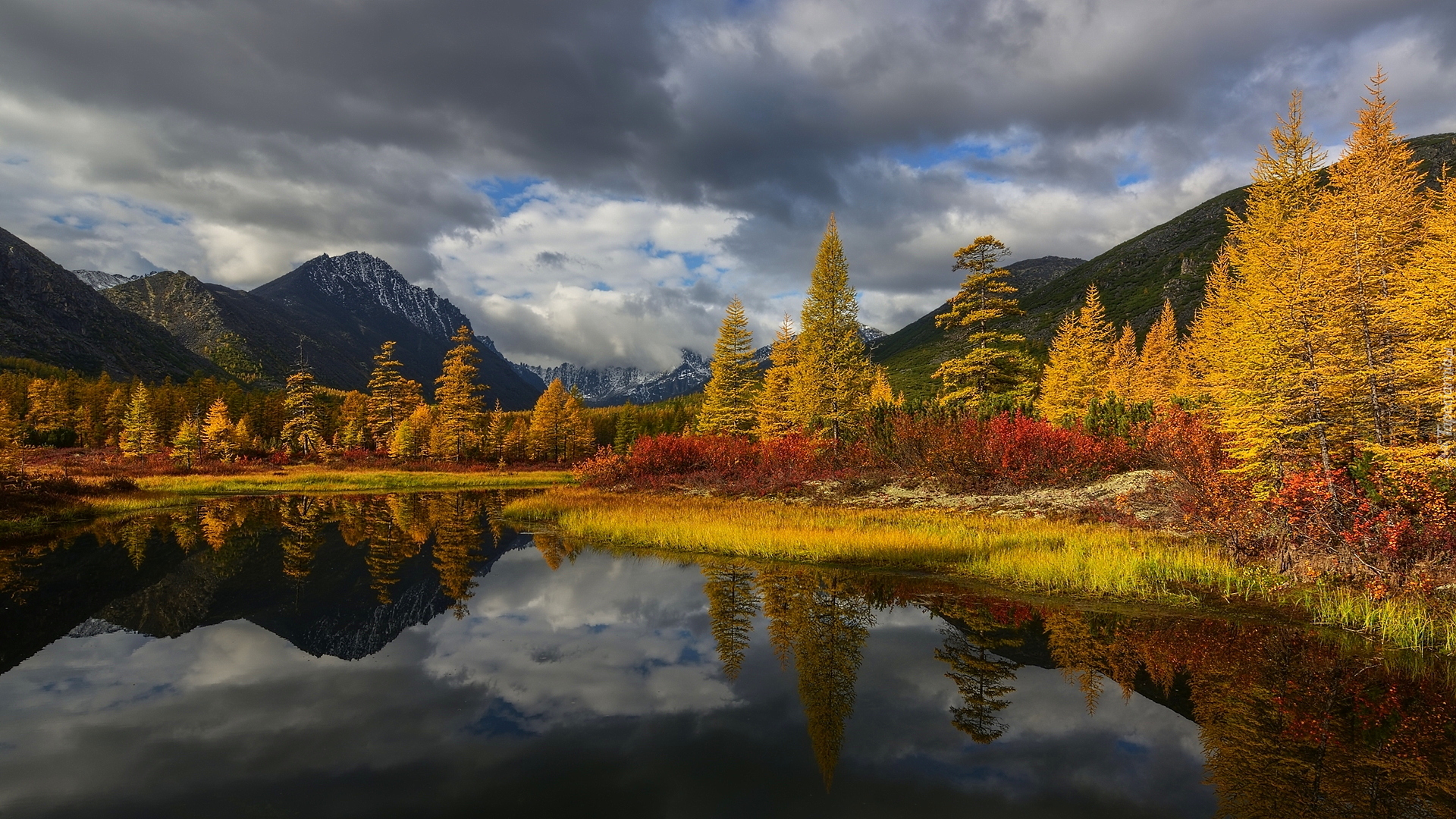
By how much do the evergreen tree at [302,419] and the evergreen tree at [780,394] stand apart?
44840mm

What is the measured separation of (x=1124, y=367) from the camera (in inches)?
2370

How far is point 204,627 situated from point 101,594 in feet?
14.4

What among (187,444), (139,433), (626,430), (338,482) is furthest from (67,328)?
(338,482)

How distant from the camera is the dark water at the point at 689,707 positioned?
573 cm

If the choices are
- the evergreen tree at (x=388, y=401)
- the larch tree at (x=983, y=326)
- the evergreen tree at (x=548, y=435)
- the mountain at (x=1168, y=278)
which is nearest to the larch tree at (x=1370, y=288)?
the larch tree at (x=983, y=326)

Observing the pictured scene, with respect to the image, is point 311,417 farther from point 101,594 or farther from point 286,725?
point 286,725

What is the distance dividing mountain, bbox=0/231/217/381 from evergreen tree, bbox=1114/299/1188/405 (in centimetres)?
21927

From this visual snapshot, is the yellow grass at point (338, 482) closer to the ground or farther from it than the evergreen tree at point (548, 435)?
closer to the ground

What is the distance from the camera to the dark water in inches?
226

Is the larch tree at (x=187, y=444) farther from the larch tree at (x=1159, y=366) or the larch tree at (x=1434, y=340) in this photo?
the larch tree at (x=1159, y=366)

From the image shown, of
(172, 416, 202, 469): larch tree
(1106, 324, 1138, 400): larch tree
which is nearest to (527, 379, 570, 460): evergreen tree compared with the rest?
(172, 416, 202, 469): larch tree

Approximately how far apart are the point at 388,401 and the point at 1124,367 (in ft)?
261

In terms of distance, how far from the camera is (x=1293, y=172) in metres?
33.3

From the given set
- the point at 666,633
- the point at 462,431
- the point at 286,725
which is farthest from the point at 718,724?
the point at 462,431
